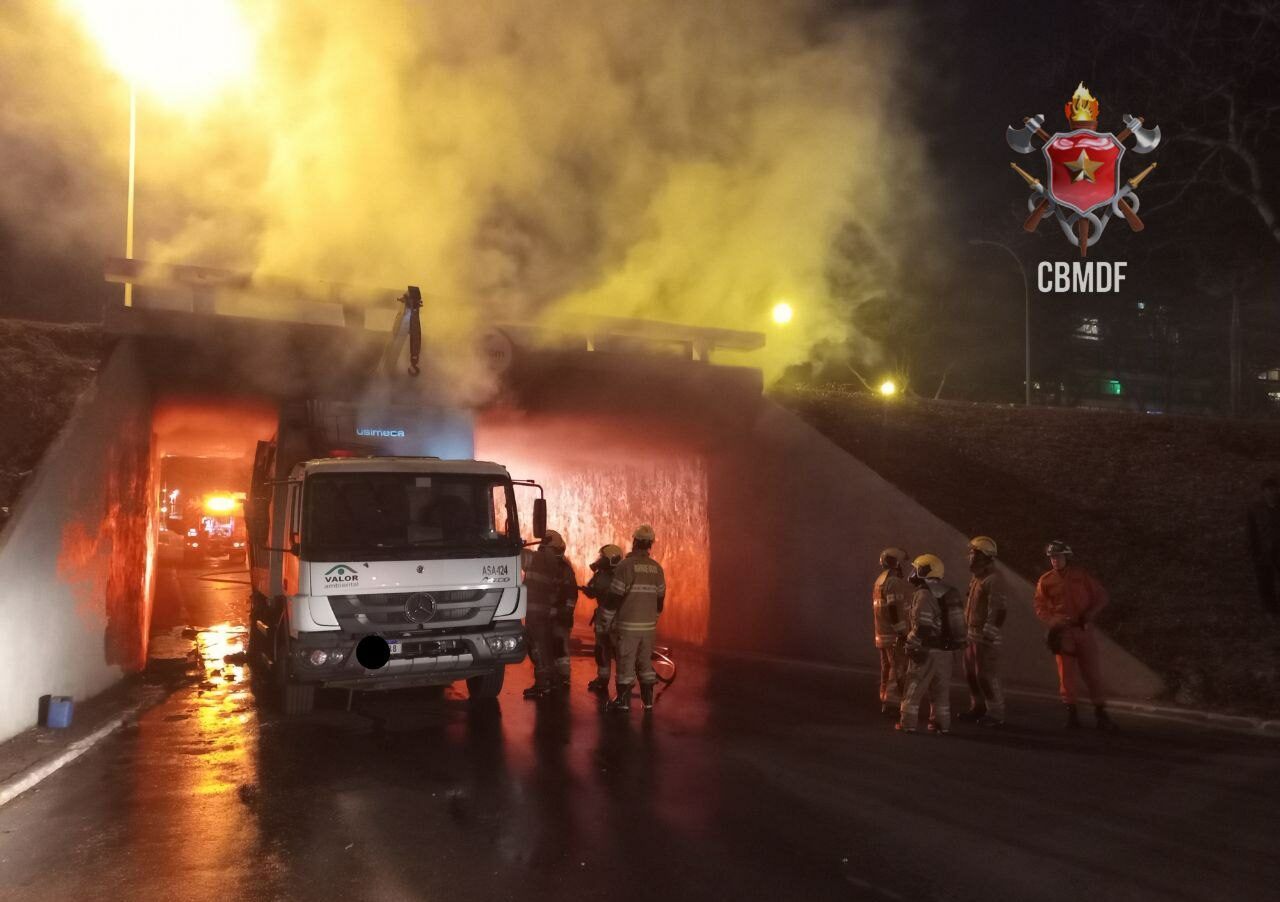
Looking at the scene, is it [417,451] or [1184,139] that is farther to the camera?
[1184,139]

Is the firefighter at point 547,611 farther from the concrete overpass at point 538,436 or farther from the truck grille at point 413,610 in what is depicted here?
the concrete overpass at point 538,436

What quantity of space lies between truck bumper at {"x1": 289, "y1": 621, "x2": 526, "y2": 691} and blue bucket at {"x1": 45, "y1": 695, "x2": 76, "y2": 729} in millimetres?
1854

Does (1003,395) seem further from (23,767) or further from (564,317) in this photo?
(23,767)

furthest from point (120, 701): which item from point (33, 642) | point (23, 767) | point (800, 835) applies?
point (800, 835)

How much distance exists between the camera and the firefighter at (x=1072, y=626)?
8172 mm

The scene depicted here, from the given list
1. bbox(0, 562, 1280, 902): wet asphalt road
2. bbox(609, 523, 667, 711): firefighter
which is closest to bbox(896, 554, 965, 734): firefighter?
bbox(0, 562, 1280, 902): wet asphalt road

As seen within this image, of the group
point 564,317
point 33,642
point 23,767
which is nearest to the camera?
point 23,767

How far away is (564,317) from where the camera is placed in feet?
40.2

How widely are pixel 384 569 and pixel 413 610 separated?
43 cm

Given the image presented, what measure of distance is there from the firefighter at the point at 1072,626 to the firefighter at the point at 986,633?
50 cm

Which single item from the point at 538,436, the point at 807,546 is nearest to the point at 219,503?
the point at 538,436

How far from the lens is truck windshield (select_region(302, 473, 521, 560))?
833 centimetres

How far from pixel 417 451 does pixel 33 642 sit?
11.9 feet

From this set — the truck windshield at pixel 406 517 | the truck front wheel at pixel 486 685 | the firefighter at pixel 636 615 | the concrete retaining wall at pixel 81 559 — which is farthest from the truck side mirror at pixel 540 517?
the concrete retaining wall at pixel 81 559
